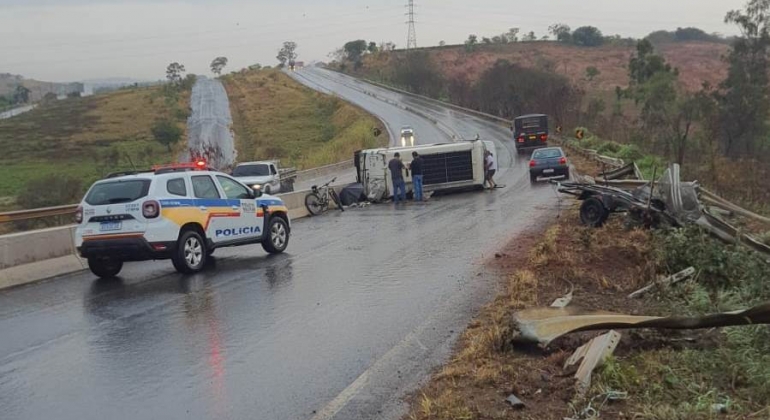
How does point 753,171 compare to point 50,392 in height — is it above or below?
below

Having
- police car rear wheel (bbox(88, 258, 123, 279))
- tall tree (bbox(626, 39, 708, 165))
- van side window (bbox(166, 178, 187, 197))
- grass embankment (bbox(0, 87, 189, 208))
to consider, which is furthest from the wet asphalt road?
tall tree (bbox(626, 39, 708, 165))

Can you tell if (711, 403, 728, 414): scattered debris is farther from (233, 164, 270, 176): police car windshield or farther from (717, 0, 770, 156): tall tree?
(717, 0, 770, 156): tall tree

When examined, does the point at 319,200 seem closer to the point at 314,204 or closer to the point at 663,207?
the point at 314,204

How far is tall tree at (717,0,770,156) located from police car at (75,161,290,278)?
51.1 metres

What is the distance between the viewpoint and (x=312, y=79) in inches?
5310

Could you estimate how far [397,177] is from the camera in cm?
2552

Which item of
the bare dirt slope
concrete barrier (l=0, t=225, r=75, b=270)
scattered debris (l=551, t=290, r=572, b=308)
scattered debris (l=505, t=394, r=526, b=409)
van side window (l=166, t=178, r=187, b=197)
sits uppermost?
the bare dirt slope

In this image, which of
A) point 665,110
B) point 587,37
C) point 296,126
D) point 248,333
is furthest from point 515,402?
point 587,37

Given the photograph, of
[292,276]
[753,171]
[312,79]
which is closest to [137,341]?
[292,276]

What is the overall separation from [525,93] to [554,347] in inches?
2839

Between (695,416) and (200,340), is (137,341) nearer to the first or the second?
(200,340)

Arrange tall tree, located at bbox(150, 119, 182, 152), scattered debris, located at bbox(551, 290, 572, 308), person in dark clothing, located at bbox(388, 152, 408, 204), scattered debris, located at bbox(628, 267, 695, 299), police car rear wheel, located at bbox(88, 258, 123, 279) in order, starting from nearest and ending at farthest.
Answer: scattered debris, located at bbox(551, 290, 572, 308) → scattered debris, located at bbox(628, 267, 695, 299) → police car rear wheel, located at bbox(88, 258, 123, 279) → person in dark clothing, located at bbox(388, 152, 408, 204) → tall tree, located at bbox(150, 119, 182, 152)

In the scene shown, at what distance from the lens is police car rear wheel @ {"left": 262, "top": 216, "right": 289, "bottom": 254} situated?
1434 cm

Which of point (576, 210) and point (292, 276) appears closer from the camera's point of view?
point (292, 276)
